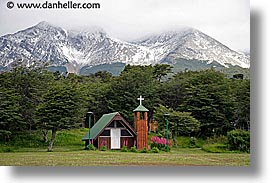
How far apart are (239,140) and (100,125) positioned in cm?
159

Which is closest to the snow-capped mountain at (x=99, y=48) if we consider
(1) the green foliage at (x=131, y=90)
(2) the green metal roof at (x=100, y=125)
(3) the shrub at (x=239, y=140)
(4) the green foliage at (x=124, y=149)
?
(1) the green foliage at (x=131, y=90)

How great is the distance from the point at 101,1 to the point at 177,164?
2.02m

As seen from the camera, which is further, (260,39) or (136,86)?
(136,86)

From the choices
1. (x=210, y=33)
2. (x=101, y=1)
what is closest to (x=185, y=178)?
(x=210, y=33)

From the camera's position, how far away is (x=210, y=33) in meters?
7.15

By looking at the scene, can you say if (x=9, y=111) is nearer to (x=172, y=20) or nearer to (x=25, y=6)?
(x=25, y=6)

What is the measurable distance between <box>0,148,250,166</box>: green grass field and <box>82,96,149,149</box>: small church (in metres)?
0.12

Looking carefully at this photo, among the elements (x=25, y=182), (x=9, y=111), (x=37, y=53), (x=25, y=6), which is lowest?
(x=25, y=182)

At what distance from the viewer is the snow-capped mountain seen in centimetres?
714

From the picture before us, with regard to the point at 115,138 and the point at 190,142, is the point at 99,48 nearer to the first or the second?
the point at 115,138

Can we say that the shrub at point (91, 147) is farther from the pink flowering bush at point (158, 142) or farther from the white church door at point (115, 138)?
the pink flowering bush at point (158, 142)

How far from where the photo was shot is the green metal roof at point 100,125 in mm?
7074

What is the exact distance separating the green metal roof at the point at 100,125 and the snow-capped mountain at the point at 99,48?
641 millimetres

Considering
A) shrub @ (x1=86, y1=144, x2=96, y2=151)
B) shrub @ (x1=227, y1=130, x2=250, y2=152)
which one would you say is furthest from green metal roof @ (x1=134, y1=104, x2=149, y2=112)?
shrub @ (x1=227, y1=130, x2=250, y2=152)
